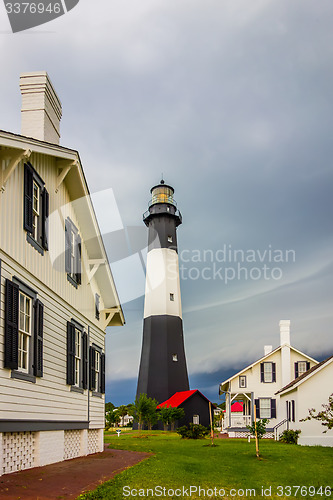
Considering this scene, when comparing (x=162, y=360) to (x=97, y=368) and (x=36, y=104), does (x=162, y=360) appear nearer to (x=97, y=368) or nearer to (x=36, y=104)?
(x=97, y=368)

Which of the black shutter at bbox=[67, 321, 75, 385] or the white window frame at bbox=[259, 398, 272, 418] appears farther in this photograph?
the white window frame at bbox=[259, 398, 272, 418]

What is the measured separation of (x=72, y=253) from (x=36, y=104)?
437 centimetres

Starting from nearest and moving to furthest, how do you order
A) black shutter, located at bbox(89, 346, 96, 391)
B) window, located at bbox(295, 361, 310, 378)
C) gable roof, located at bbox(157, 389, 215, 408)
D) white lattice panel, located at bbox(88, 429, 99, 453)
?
1. black shutter, located at bbox(89, 346, 96, 391)
2. white lattice panel, located at bbox(88, 429, 99, 453)
3. window, located at bbox(295, 361, 310, 378)
4. gable roof, located at bbox(157, 389, 215, 408)

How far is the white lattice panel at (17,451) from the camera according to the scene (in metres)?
10.6

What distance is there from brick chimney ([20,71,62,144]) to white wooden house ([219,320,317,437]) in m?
28.1

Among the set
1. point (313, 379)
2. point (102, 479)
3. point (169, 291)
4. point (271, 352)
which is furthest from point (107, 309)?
point (169, 291)

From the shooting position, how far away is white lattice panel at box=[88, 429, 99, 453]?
18141mm

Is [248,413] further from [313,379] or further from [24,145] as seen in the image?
[24,145]

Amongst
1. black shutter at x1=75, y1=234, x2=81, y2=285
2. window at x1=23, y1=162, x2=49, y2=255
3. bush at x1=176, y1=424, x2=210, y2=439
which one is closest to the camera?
window at x1=23, y1=162, x2=49, y2=255

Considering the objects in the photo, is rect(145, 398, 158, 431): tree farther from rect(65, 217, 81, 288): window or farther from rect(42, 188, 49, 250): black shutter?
rect(42, 188, 49, 250): black shutter

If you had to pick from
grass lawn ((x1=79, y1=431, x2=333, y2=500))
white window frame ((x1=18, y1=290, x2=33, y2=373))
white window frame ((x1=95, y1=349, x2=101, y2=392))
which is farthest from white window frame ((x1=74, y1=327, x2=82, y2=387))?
white window frame ((x1=18, y1=290, x2=33, y2=373))

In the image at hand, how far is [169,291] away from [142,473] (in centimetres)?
3366

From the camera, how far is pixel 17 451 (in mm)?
11172

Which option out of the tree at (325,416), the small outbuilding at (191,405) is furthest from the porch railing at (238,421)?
the tree at (325,416)
